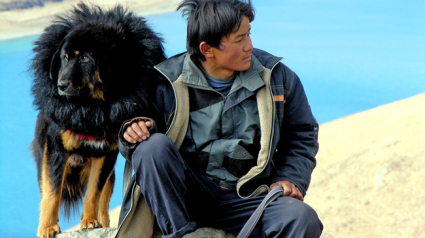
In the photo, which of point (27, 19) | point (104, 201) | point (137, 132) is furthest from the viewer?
point (27, 19)

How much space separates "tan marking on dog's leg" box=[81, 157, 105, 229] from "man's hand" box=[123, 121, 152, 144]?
27.0 inches

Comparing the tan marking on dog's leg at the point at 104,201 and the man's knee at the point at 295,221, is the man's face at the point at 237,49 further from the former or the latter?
the tan marking on dog's leg at the point at 104,201

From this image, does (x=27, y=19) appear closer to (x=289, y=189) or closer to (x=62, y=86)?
(x=62, y=86)

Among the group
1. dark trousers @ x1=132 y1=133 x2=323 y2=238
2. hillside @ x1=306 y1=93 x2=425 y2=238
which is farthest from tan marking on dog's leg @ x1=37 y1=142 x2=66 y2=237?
hillside @ x1=306 y1=93 x2=425 y2=238

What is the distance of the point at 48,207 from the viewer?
7.67 ft

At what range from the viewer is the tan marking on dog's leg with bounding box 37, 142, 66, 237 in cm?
230

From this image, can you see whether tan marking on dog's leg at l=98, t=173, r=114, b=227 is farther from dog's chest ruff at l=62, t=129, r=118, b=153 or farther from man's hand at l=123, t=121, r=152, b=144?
man's hand at l=123, t=121, r=152, b=144

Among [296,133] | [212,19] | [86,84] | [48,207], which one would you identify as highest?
[212,19]

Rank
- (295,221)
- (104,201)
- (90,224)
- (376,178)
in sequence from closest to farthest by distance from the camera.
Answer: (295,221), (90,224), (104,201), (376,178)

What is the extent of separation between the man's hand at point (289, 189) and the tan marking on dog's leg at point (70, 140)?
3.32ft

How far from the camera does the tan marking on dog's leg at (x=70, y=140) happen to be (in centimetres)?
230

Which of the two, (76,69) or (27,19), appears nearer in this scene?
(76,69)

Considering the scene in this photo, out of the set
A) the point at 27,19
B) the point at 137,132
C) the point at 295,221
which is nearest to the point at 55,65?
the point at 137,132

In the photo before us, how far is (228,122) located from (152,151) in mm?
379
